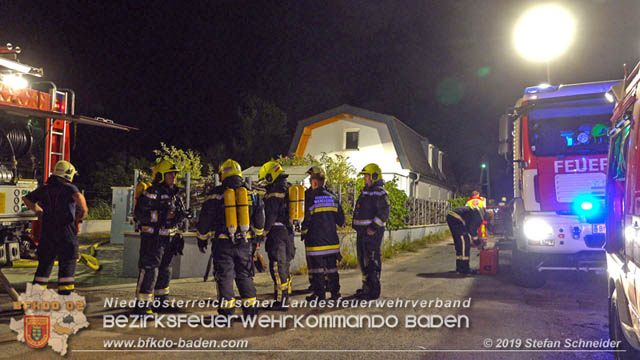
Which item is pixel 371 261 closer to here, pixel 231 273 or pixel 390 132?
pixel 231 273

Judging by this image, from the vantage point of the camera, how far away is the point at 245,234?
601 cm

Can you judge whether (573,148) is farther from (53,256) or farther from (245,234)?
(53,256)

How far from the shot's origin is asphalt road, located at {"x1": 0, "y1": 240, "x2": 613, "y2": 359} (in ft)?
15.9

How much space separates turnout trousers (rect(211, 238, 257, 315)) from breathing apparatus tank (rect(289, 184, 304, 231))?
132 centimetres

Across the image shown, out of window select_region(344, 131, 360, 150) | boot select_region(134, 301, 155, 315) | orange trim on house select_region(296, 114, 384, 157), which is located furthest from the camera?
orange trim on house select_region(296, 114, 384, 157)

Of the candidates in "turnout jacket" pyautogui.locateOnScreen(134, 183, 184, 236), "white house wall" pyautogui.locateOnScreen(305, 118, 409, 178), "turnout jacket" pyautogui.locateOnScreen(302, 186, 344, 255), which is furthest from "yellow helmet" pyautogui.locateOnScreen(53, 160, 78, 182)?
"white house wall" pyautogui.locateOnScreen(305, 118, 409, 178)

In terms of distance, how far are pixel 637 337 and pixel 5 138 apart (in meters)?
11.1

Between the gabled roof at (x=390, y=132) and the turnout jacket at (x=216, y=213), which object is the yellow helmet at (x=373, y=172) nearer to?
the turnout jacket at (x=216, y=213)

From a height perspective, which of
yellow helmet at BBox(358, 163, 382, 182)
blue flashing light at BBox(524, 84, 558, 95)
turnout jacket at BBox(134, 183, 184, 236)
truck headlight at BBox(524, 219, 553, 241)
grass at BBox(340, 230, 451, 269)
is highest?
blue flashing light at BBox(524, 84, 558, 95)

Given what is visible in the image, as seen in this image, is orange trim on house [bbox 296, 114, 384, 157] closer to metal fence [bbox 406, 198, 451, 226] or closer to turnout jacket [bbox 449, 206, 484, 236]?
metal fence [bbox 406, 198, 451, 226]

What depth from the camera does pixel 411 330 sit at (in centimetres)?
571

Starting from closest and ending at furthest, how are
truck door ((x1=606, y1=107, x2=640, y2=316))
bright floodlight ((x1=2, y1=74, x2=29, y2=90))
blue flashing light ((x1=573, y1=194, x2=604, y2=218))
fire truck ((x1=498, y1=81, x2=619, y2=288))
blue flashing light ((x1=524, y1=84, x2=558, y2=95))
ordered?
truck door ((x1=606, y1=107, x2=640, y2=316)) → blue flashing light ((x1=573, y1=194, x2=604, y2=218)) → fire truck ((x1=498, y1=81, x2=619, y2=288)) → blue flashing light ((x1=524, y1=84, x2=558, y2=95)) → bright floodlight ((x1=2, y1=74, x2=29, y2=90))

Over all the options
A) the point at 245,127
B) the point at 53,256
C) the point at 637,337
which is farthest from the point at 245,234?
the point at 245,127

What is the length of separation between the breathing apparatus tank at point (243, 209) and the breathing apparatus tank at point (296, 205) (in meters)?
1.23
